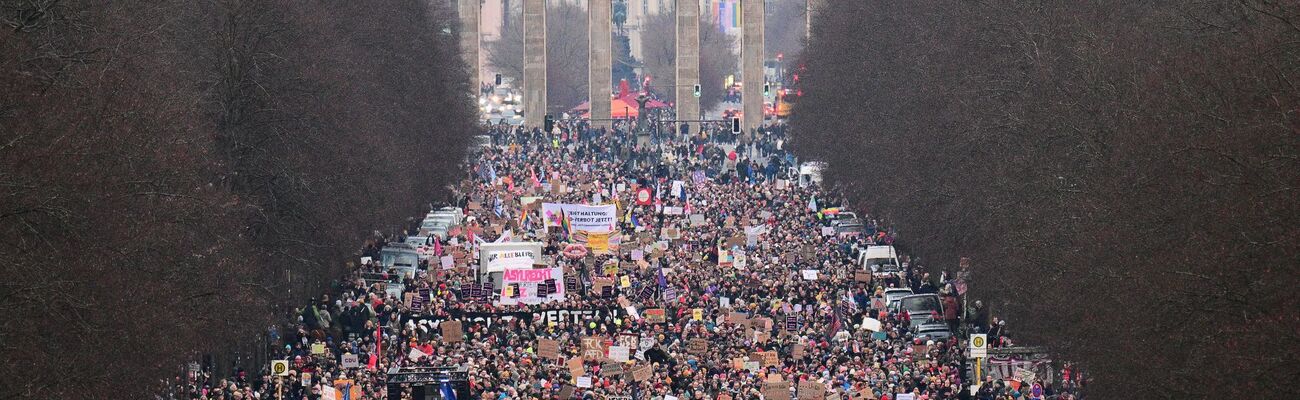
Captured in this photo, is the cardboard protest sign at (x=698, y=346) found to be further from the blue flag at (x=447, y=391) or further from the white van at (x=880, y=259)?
the white van at (x=880, y=259)

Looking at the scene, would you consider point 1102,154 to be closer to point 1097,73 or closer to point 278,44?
point 1097,73

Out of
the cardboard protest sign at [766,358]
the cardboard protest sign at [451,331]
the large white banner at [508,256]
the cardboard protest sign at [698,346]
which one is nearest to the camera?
the cardboard protest sign at [766,358]

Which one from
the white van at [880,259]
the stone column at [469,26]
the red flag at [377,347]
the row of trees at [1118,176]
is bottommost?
the red flag at [377,347]

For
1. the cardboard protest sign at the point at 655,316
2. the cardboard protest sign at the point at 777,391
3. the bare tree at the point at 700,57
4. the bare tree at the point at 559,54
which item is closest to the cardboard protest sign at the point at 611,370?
the cardboard protest sign at the point at 777,391

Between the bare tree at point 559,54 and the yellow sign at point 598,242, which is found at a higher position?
the bare tree at point 559,54

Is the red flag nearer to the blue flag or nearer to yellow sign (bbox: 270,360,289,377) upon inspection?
yellow sign (bbox: 270,360,289,377)

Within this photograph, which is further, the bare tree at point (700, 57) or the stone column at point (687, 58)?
the bare tree at point (700, 57)

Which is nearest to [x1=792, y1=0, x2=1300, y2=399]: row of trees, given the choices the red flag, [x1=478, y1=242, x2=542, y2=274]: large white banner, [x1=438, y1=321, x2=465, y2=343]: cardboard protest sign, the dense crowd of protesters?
the dense crowd of protesters
